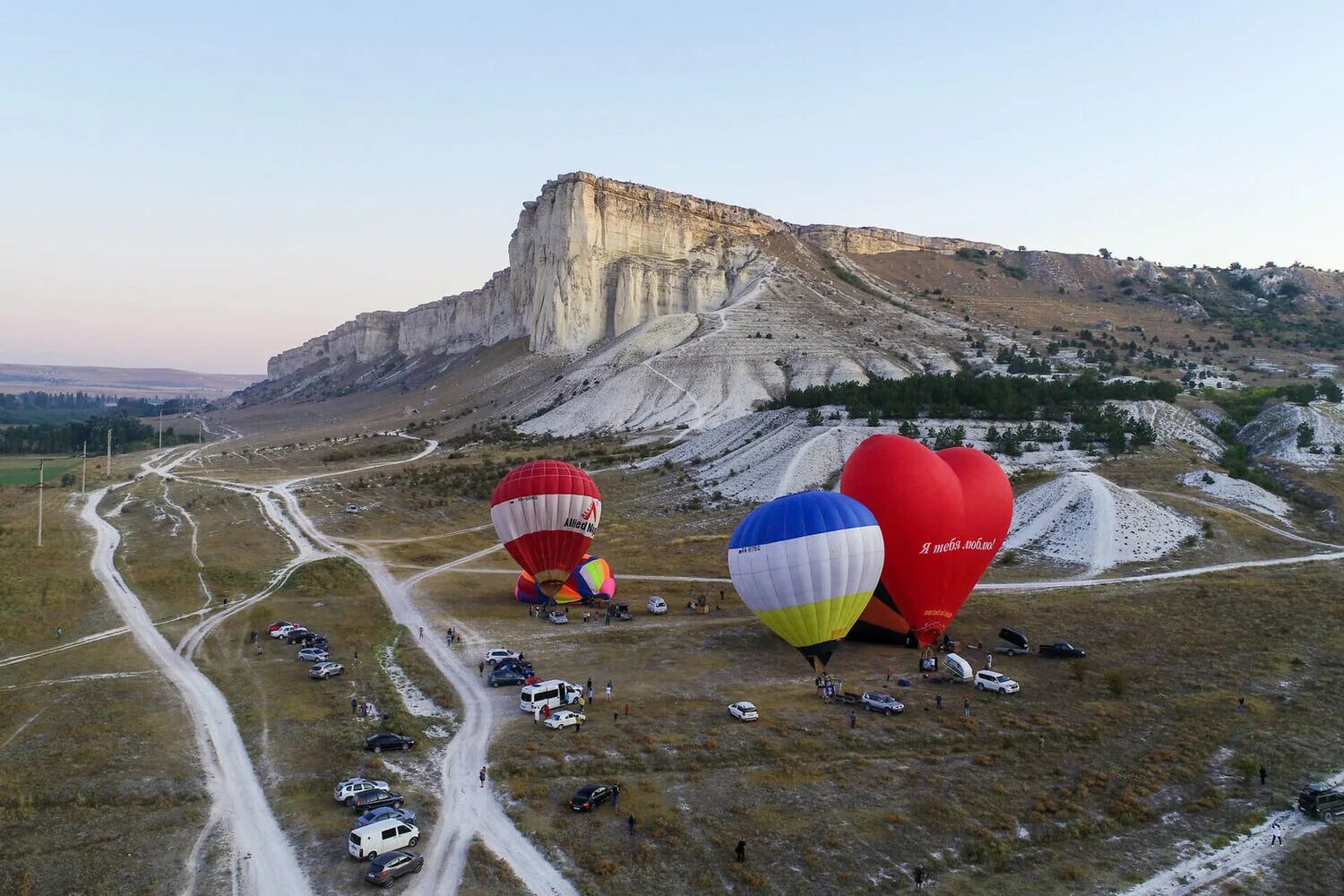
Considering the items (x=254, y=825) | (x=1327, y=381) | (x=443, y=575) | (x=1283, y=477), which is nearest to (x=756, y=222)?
(x=1327, y=381)

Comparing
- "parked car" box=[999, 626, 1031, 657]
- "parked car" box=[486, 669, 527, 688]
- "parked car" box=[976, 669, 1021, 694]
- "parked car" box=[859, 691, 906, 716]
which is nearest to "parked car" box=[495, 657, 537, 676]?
"parked car" box=[486, 669, 527, 688]

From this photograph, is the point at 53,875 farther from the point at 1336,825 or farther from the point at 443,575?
the point at 443,575

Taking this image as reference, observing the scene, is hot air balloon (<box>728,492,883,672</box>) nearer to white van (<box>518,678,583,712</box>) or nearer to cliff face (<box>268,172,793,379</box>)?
white van (<box>518,678,583,712</box>)

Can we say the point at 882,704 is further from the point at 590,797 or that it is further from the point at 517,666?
the point at 517,666

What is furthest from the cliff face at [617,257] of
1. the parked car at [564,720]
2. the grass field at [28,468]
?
the parked car at [564,720]

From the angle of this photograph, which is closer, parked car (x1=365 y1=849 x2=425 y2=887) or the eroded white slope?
parked car (x1=365 y1=849 x2=425 y2=887)

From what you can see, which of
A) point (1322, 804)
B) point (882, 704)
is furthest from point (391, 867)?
point (1322, 804)
